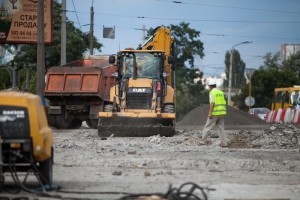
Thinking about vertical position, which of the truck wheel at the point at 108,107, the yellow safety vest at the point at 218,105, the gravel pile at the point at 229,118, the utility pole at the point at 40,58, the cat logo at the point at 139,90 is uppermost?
the utility pole at the point at 40,58

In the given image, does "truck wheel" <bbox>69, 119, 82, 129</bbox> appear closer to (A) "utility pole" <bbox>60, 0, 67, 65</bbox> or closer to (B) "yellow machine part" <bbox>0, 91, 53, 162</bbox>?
(A) "utility pole" <bbox>60, 0, 67, 65</bbox>

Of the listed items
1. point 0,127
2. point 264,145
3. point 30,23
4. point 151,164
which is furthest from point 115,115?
point 30,23

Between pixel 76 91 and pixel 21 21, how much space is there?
12.4 metres

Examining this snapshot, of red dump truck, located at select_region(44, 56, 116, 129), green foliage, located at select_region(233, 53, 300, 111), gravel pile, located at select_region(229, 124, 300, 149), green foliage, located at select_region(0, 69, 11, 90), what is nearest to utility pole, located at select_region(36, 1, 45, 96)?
red dump truck, located at select_region(44, 56, 116, 129)

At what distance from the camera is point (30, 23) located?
39.0m

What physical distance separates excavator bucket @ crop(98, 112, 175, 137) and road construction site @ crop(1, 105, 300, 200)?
0.59 m

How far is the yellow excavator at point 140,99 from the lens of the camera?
21797 mm

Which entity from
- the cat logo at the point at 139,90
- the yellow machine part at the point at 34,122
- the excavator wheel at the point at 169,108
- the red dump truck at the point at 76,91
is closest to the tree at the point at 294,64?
the red dump truck at the point at 76,91

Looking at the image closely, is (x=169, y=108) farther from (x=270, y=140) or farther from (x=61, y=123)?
(x=61, y=123)

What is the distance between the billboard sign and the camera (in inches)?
1521

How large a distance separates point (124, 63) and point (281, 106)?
1078 inches

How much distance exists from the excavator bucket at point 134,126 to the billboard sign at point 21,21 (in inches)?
704

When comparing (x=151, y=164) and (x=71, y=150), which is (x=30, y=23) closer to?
(x=71, y=150)

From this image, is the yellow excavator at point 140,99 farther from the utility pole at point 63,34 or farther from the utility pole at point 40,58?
the utility pole at point 63,34
